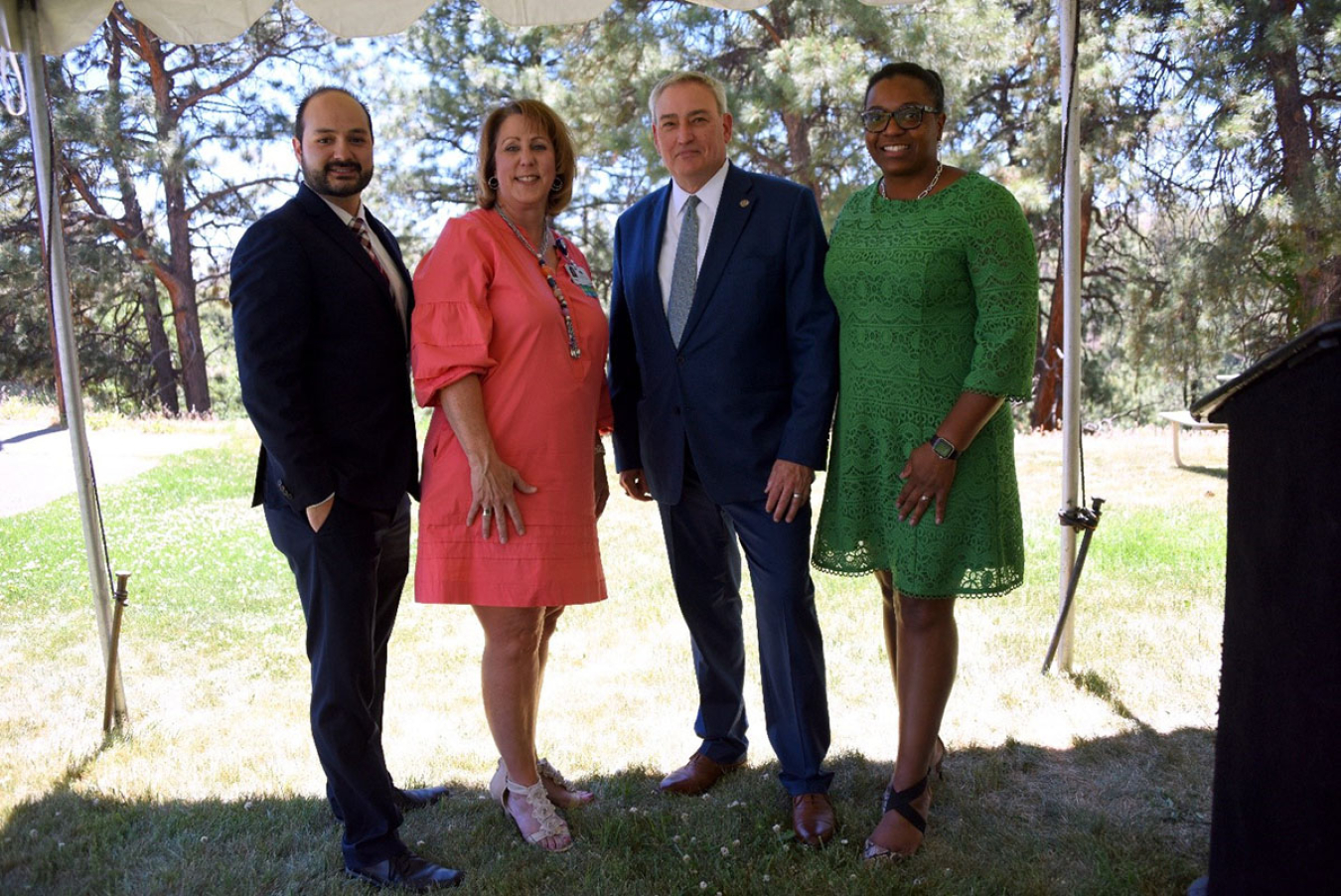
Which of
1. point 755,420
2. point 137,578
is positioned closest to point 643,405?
point 755,420

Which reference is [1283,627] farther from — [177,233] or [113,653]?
[177,233]

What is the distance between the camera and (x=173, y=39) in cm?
329

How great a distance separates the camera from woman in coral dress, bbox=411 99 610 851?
2574 mm

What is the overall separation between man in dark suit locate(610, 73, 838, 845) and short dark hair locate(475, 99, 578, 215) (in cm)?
25

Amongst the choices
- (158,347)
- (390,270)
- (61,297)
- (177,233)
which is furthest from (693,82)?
(158,347)

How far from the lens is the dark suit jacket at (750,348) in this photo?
2.74 metres

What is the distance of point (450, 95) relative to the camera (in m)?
12.5

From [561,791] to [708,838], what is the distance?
48 centimetres

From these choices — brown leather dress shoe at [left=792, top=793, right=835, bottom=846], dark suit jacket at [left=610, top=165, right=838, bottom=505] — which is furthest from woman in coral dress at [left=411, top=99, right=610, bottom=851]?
brown leather dress shoe at [left=792, top=793, right=835, bottom=846]

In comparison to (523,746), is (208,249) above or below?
above

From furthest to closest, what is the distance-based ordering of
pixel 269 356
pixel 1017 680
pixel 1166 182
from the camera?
pixel 1166 182 → pixel 1017 680 → pixel 269 356

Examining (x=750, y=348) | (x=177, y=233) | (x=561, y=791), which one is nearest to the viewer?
(x=750, y=348)

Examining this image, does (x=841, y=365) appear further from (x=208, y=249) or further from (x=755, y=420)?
(x=208, y=249)

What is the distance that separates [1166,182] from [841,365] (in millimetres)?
10271
